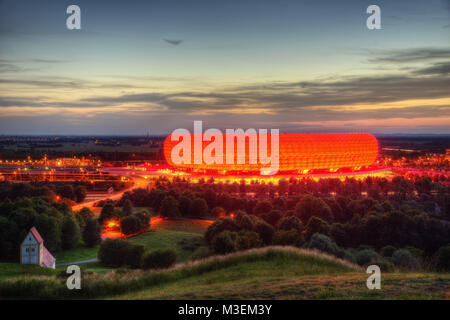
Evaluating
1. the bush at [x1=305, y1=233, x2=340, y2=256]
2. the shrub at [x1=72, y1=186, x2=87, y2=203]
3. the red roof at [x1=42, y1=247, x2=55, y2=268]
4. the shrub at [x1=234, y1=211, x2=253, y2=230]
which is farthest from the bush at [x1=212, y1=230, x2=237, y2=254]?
the shrub at [x1=72, y1=186, x2=87, y2=203]

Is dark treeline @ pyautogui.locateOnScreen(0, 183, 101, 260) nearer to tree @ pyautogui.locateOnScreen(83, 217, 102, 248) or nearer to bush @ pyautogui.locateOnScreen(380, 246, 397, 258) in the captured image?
tree @ pyautogui.locateOnScreen(83, 217, 102, 248)

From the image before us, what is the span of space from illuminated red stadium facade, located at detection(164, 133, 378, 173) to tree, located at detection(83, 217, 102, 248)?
59012 millimetres

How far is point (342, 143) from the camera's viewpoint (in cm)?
10581

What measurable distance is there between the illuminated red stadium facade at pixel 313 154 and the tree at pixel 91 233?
2323 inches

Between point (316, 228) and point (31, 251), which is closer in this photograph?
point (31, 251)

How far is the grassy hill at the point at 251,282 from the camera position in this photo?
31.0ft

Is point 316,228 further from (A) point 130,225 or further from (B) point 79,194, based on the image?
(B) point 79,194

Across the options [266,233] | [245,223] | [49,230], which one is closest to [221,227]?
[245,223]

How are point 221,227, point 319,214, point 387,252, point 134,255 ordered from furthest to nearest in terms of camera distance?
point 319,214 < point 221,227 < point 134,255 < point 387,252

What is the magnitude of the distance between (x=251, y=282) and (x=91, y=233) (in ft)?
86.3

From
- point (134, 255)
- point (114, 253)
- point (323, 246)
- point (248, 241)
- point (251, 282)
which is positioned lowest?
point (134, 255)

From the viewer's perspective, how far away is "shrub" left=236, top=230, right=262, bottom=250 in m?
27.3

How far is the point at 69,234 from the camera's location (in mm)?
33031
